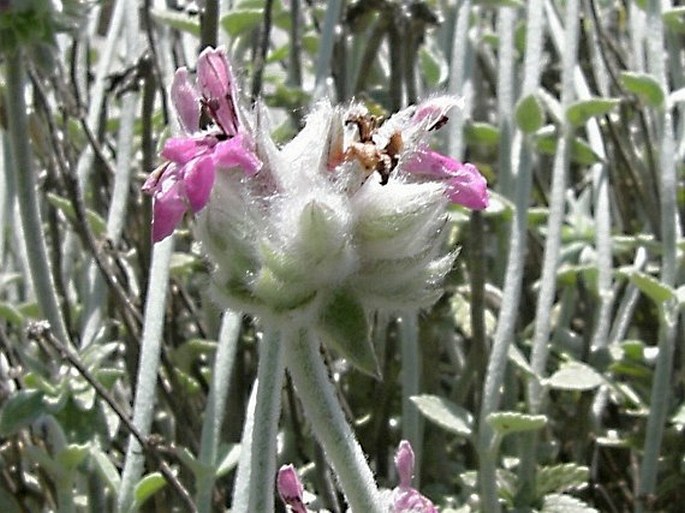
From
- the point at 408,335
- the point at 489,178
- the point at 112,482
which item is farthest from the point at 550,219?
the point at 112,482

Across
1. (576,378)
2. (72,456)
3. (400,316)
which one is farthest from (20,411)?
(576,378)

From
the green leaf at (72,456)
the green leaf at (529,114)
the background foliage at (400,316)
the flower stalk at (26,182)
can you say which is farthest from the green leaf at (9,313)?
the green leaf at (529,114)

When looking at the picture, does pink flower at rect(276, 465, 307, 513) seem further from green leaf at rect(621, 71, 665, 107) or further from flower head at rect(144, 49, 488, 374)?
green leaf at rect(621, 71, 665, 107)

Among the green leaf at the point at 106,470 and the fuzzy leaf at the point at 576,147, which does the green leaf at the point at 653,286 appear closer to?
the fuzzy leaf at the point at 576,147

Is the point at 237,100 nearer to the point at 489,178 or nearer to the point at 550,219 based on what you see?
the point at 550,219

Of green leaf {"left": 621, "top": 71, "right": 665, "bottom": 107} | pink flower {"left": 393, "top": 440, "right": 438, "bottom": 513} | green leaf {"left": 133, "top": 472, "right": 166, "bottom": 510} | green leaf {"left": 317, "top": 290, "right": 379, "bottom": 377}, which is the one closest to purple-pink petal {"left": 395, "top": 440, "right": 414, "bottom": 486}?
pink flower {"left": 393, "top": 440, "right": 438, "bottom": 513}

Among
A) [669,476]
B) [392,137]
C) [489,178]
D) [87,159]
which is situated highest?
[392,137]
